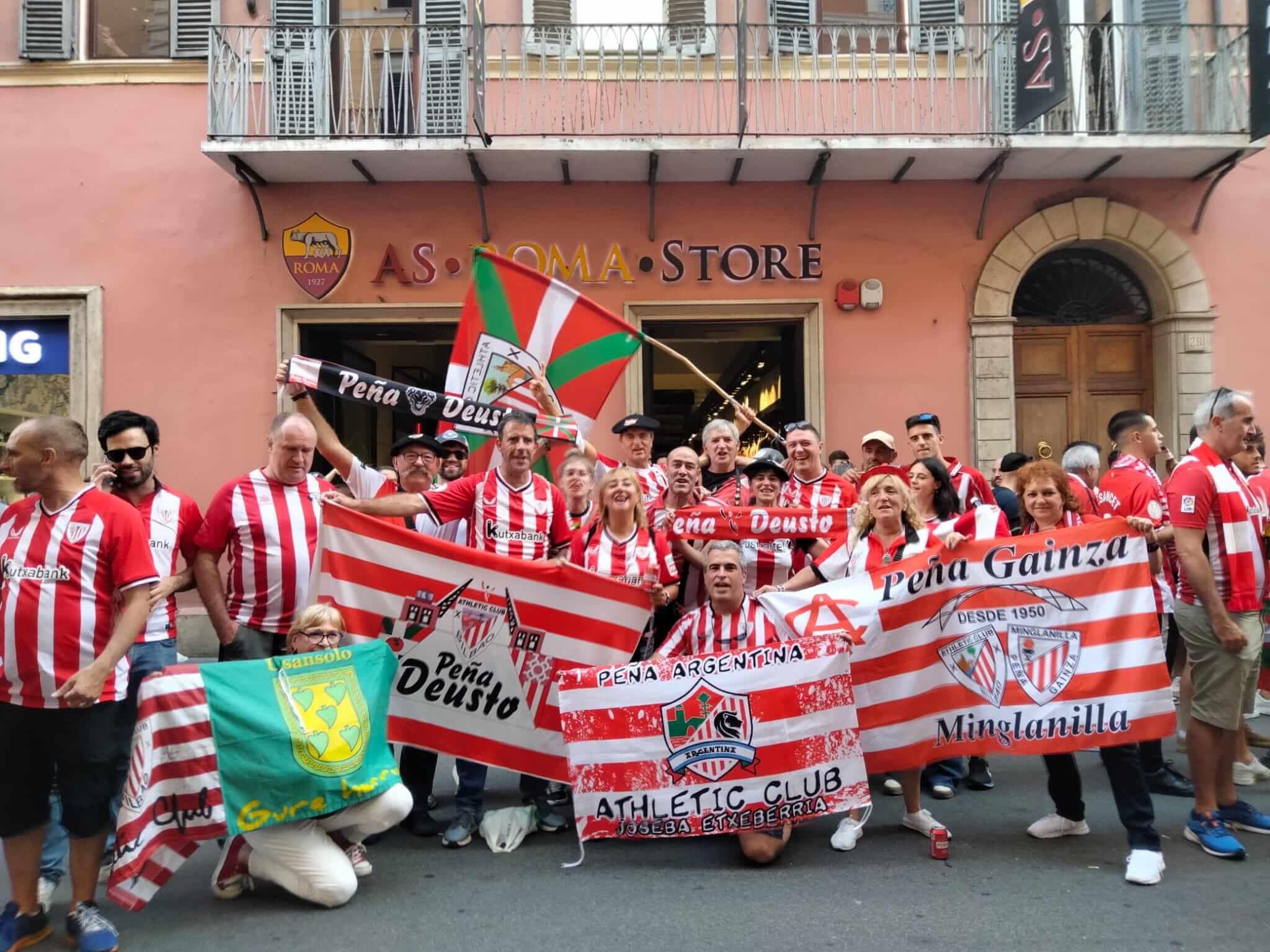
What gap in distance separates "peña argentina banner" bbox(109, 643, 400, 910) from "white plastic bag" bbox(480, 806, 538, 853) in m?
0.76

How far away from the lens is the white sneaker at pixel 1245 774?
5.73 meters

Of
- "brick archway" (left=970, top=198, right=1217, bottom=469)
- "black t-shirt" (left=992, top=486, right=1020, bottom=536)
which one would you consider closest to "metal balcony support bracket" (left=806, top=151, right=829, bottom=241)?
"brick archway" (left=970, top=198, right=1217, bottom=469)

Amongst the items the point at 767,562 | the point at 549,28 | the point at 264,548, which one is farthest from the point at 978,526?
the point at 549,28

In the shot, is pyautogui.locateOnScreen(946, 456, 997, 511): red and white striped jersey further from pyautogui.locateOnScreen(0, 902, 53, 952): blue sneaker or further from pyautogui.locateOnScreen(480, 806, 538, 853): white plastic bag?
pyautogui.locateOnScreen(0, 902, 53, 952): blue sneaker

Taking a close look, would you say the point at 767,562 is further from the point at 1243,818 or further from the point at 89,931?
the point at 89,931

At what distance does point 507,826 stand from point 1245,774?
4.10 m

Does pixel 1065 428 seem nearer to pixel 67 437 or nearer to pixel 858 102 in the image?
pixel 858 102

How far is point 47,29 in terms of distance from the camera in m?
10.6

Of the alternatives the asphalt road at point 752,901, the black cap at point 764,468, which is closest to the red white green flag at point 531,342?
the black cap at point 764,468

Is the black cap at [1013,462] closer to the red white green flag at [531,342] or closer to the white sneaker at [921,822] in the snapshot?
the red white green flag at [531,342]

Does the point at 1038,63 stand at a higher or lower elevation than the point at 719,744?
higher

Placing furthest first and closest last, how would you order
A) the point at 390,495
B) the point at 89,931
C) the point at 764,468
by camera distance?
1. the point at 764,468
2. the point at 390,495
3. the point at 89,931

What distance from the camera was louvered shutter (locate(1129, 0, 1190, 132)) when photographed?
1044cm

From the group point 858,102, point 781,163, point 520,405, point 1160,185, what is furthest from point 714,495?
point 1160,185
